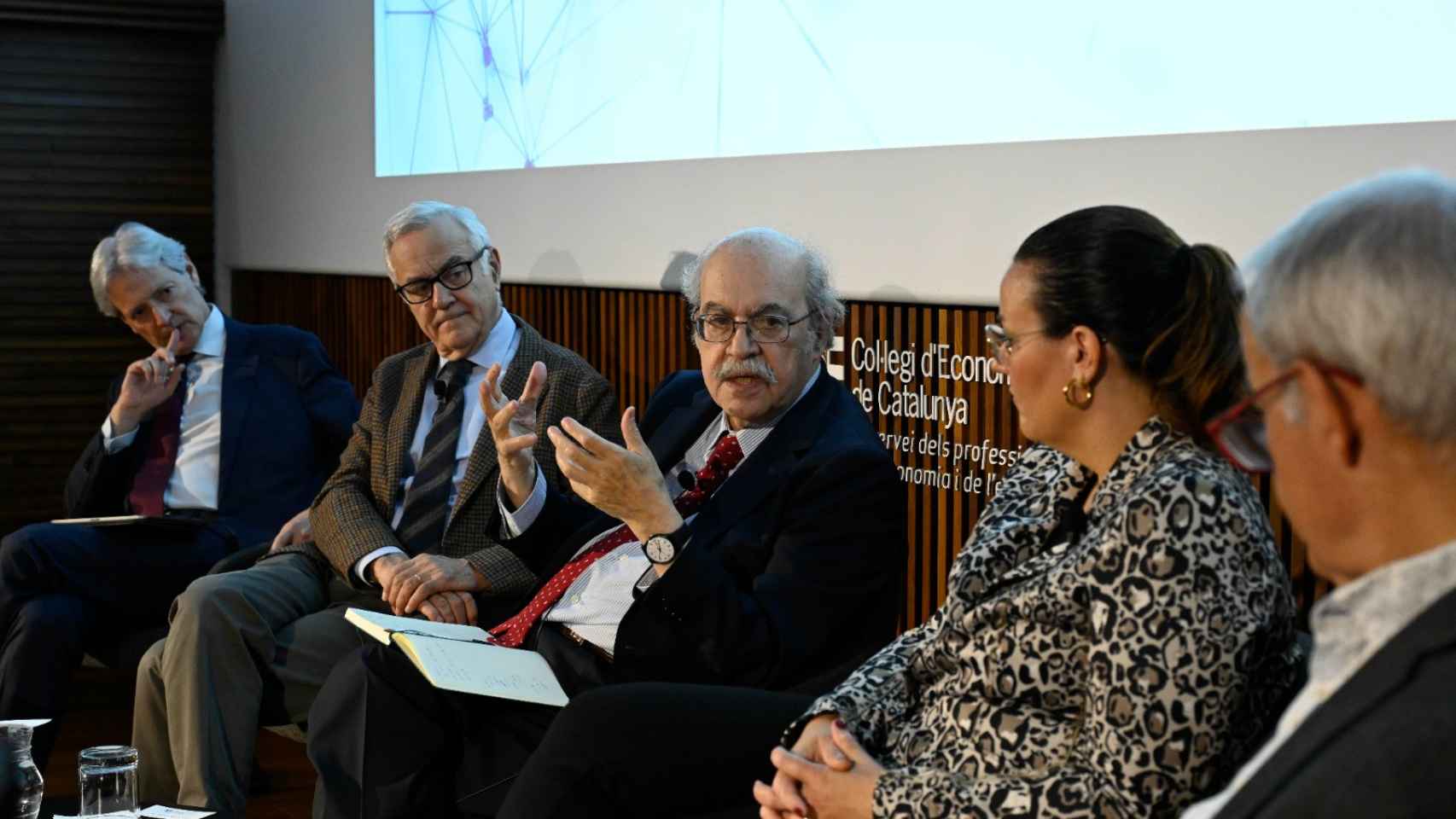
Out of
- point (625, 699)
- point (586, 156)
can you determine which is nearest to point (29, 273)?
point (586, 156)

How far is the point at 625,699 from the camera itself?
2500 millimetres

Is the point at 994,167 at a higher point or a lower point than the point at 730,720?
higher

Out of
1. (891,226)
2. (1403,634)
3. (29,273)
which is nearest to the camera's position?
(1403,634)

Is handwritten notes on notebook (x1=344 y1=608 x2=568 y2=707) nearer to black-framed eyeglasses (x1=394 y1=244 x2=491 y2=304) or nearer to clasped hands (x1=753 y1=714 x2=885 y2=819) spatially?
clasped hands (x1=753 y1=714 x2=885 y2=819)

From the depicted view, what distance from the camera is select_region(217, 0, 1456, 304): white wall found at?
8.77ft

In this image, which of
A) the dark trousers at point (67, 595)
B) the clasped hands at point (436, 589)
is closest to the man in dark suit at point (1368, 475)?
the clasped hands at point (436, 589)

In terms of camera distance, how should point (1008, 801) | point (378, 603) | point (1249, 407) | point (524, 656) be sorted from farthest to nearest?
point (378, 603), point (524, 656), point (1008, 801), point (1249, 407)

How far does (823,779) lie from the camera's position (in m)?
2.18

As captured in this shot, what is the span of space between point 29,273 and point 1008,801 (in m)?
6.37

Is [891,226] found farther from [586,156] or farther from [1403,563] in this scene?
[1403,563]

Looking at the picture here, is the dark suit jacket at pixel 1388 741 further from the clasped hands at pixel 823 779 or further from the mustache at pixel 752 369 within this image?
the mustache at pixel 752 369

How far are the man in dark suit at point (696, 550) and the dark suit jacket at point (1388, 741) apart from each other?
1.49 m

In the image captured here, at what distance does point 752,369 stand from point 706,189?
45.6 inches

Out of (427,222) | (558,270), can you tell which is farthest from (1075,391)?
(558,270)
